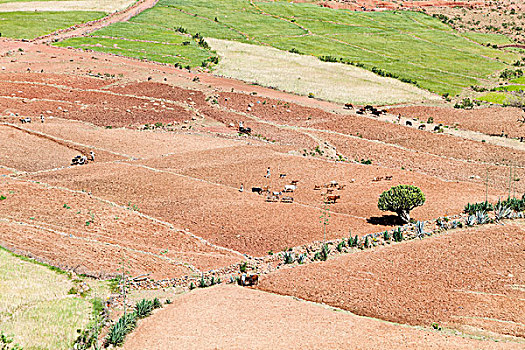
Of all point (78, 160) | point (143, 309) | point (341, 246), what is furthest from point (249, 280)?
point (78, 160)

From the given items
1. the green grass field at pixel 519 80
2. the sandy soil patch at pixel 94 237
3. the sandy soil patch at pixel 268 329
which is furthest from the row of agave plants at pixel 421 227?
the green grass field at pixel 519 80

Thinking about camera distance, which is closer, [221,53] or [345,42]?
[221,53]

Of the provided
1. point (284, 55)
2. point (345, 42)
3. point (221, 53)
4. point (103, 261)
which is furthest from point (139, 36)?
point (103, 261)

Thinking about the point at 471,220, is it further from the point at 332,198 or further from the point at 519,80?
the point at 519,80

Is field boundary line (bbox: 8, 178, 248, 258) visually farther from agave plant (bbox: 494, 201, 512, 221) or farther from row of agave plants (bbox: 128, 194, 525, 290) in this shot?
agave plant (bbox: 494, 201, 512, 221)

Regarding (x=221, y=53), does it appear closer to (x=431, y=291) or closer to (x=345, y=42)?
(x=345, y=42)
